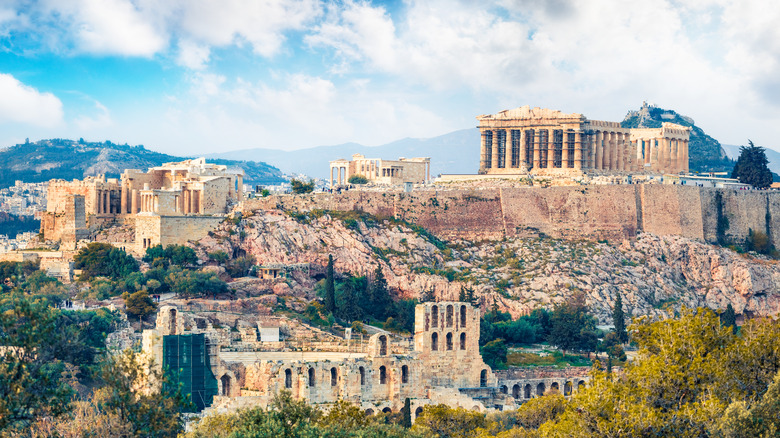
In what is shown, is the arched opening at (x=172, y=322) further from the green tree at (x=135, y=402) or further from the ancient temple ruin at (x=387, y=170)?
the ancient temple ruin at (x=387, y=170)

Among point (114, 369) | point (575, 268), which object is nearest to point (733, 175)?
point (575, 268)

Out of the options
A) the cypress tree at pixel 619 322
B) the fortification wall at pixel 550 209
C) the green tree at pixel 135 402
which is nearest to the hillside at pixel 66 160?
the fortification wall at pixel 550 209

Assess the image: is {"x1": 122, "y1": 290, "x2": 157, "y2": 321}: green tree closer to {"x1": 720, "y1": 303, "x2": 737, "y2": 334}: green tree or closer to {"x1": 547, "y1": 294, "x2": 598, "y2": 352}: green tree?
{"x1": 547, "y1": 294, "x2": 598, "y2": 352}: green tree

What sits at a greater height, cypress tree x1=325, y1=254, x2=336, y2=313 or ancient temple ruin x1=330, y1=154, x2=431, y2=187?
ancient temple ruin x1=330, y1=154, x2=431, y2=187

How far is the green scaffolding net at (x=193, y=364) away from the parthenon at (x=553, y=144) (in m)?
48.5

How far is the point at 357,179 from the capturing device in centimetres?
9544

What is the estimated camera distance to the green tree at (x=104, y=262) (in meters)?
65.9

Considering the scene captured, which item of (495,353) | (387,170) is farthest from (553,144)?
(495,353)

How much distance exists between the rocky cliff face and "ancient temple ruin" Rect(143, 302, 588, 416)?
14069mm

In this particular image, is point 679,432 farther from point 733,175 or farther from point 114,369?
point 733,175

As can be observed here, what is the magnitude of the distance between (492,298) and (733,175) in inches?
1599

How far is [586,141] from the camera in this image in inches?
3713

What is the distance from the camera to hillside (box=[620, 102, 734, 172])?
142 metres

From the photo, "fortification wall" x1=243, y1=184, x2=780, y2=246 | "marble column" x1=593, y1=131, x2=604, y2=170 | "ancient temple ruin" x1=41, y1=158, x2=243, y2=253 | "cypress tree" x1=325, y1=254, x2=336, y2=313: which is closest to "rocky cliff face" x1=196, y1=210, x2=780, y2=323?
"fortification wall" x1=243, y1=184, x2=780, y2=246
